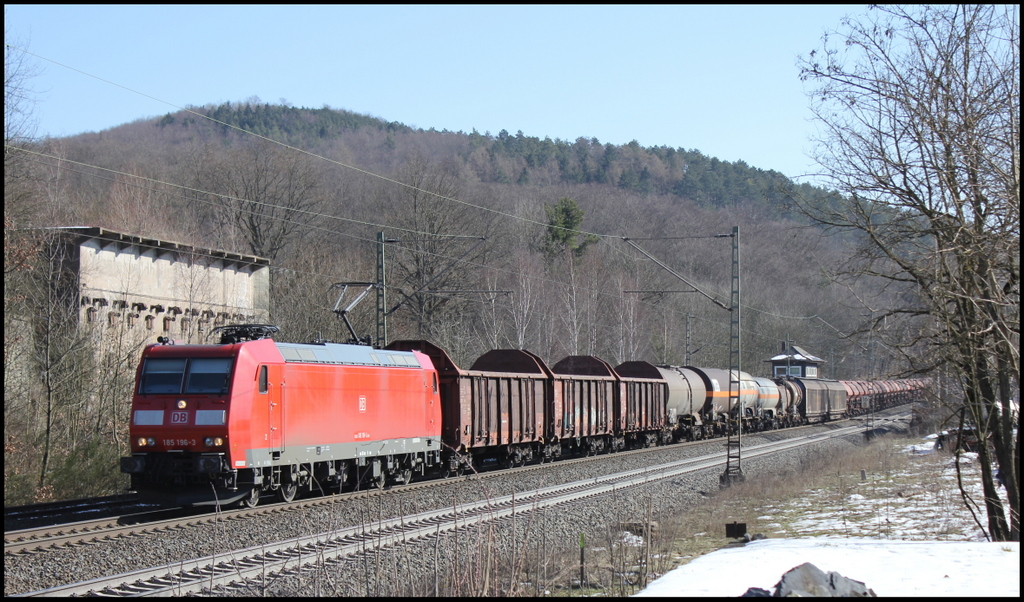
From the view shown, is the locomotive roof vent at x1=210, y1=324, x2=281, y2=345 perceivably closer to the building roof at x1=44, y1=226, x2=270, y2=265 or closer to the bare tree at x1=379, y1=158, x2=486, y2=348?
the building roof at x1=44, y1=226, x2=270, y2=265

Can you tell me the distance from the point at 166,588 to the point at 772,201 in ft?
36.8

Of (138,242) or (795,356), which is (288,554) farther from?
→ (795,356)

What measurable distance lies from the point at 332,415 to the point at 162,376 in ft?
11.3

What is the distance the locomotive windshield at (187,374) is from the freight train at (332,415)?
2 cm

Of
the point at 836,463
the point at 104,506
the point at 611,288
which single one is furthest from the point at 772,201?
the point at 611,288

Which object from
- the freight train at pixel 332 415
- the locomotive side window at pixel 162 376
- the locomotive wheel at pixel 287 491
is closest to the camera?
the freight train at pixel 332 415

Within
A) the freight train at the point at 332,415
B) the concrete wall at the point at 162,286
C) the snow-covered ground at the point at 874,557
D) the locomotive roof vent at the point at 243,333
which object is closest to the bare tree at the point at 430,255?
the concrete wall at the point at 162,286

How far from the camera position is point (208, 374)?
14.9 meters

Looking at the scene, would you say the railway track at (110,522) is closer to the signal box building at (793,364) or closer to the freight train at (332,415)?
the freight train at (332,415)

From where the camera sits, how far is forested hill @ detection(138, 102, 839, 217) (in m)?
116

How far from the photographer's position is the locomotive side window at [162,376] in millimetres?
14980

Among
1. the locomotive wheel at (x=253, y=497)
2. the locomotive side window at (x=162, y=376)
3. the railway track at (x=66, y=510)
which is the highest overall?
the locomotive side window at (x=162, y=376)

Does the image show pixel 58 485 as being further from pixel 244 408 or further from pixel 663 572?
pixel 663 572

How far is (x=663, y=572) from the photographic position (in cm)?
1136
